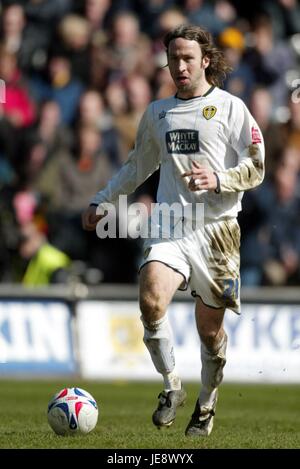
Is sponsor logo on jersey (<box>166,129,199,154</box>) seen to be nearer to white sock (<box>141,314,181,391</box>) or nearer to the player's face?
the player's face

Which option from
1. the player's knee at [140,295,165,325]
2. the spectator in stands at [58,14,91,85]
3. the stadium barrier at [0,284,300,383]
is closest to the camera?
the player's knee at [140,295,165,325]

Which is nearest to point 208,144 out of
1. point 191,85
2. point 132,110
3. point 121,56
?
point 191,85

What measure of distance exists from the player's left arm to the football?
1902 millimetres

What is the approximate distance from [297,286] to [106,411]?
5589 mm

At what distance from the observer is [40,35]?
18.2 m

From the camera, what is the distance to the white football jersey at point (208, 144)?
27.6ft

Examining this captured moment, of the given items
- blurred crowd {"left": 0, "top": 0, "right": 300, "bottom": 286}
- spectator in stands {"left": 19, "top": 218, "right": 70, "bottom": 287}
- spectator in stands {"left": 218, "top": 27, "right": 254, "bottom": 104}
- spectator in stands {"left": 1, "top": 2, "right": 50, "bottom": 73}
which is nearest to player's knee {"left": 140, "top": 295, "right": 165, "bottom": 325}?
blurred crowd {"left": 0, "top": 0, "right": 300, "bottom": 286}

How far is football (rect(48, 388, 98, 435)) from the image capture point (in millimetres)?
8461

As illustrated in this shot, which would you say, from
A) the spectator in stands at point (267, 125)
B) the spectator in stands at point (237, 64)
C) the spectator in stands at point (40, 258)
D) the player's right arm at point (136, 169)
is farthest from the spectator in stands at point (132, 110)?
the player's right arm at point (136, 169)

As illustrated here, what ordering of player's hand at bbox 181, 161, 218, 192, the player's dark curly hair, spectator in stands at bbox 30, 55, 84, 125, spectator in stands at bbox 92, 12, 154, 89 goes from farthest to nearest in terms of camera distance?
spectator in stands at bbox 92, 12, 154, 89 → spectator in stands at bbox 30, 55, 84, 125 → the player's dark curly hair → player's hand at bbox 181, 161, 218, 192

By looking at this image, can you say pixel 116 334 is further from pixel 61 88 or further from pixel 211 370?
pixel 211 370

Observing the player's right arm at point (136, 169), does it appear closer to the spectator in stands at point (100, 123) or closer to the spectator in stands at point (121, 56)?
the spectator in stands at point (100, 123)
